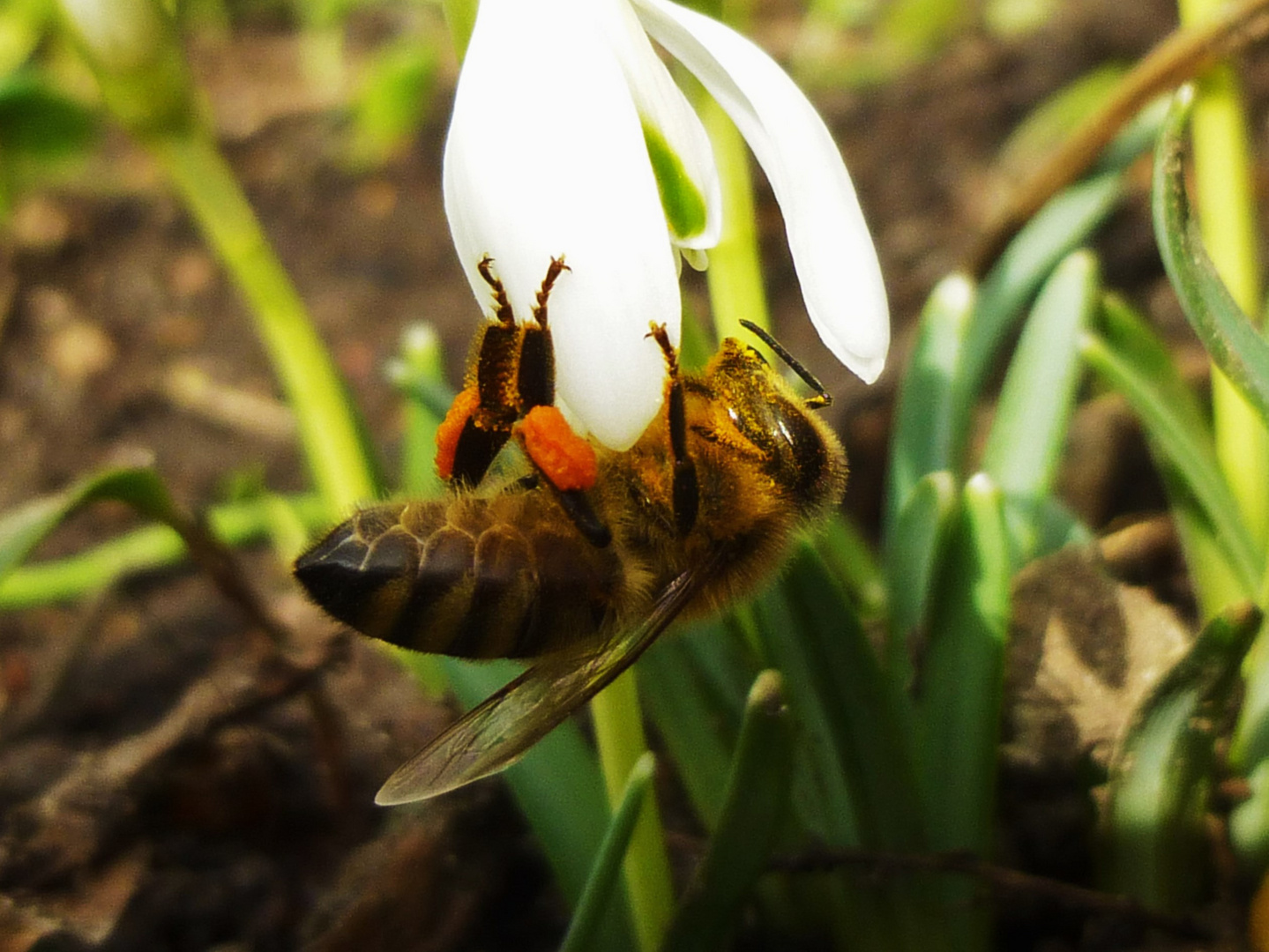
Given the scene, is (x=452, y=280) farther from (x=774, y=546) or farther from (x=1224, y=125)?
(x=774, y=546)

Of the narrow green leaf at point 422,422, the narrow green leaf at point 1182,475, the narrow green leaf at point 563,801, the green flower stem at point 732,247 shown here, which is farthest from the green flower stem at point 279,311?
the narrow green leaf at point 1182,475

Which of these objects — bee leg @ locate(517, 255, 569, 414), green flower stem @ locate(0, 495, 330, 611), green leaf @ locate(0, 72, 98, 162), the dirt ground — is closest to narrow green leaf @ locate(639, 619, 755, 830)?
the dirt ground

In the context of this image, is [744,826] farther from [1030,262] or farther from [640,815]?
[1030,262]

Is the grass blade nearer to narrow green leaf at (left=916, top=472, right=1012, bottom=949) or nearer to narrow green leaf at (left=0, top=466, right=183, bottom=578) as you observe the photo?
narrow green leaf at (left=916, top=472, right=1012, bottom=949)

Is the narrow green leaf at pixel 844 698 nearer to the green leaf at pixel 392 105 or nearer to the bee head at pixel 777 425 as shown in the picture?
the bee head at pixel 777 425

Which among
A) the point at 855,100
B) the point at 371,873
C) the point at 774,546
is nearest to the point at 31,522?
the point at 371,873
